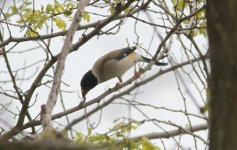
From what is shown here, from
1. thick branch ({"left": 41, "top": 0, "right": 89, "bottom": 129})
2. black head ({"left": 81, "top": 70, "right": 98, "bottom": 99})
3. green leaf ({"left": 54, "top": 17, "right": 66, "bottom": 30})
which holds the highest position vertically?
black head ({"left": 81, "top": 70, "right": 98, "bottom": 99})

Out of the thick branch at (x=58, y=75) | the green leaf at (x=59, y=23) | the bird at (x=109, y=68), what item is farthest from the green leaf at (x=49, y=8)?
the bird at (x=109, y=68)

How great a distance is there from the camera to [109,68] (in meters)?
8.10

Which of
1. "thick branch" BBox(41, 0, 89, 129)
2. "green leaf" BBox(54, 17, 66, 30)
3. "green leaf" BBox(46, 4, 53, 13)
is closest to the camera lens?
"thick branch" BBox(41, 0, 89, 129)

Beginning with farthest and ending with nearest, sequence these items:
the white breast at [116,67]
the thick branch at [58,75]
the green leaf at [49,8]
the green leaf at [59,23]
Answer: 1. the white breast at [116,67]
2. the green leaf at [59,23]
3. the green leaf at [49,8]
4. the thick branch at [58,75]

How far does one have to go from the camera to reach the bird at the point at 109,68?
811 cm

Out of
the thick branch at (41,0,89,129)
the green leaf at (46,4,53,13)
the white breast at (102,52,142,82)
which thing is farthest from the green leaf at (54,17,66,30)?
the white breast at (102,52,142,82)

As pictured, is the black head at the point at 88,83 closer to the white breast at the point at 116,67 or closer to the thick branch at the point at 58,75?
the white breast at the point at 116,67

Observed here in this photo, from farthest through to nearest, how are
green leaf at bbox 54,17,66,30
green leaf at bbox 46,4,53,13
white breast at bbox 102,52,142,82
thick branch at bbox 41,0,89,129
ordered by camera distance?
white breast at bbox 102,52,142,82 → green leaf at bbox 54,17,66,30 → green leaf at bbox 46,4,53,13 → thick branch at bbox 41,0,89,129

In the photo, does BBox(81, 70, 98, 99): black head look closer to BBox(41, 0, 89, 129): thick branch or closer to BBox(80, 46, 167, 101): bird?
BBox(80, 46, 167, 101): bird

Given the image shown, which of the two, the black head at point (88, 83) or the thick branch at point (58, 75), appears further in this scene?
the black head at point (88, 83)

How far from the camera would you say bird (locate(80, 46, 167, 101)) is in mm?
8109

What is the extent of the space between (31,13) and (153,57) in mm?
1700

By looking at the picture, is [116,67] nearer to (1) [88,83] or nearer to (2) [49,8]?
(1) [88,83]

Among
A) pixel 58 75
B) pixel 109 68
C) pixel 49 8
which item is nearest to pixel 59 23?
pixel 49 8
